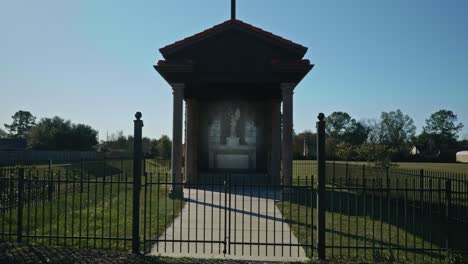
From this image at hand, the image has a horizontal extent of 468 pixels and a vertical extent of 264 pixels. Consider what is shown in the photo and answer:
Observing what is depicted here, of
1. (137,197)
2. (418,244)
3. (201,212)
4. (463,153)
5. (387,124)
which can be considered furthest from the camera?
(387,124)

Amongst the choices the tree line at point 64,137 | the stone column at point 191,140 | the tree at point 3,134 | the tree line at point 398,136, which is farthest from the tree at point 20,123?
the stone column at point 191,140

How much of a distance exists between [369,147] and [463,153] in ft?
187

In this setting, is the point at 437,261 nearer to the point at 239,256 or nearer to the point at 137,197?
the point at 239,256

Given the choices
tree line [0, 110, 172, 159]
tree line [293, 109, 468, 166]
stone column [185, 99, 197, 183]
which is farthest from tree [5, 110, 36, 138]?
stone column [185, 99, 197, 183]

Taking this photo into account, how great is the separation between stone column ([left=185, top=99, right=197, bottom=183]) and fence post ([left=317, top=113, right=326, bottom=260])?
927cm

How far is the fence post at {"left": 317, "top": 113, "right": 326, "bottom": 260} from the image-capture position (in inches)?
242

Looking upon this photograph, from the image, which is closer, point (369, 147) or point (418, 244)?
point (418, 244)

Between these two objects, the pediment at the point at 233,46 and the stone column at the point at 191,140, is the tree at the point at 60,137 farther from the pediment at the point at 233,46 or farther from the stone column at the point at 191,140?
the pediment at the point at 233,46

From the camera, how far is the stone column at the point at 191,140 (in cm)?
1540

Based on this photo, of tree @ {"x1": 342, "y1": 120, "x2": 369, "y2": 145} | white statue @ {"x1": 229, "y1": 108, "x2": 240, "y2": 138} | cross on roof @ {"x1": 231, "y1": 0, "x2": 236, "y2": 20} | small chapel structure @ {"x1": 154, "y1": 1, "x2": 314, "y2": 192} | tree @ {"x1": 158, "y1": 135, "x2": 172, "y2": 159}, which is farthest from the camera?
tree @ {"x1": 342, "y1": 120, "x2": 369, "y2": 145}

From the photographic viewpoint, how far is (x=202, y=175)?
1622 cm

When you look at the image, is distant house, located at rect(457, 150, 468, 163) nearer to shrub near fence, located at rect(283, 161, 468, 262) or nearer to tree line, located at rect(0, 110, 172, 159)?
tree line, located at rect(0, 110, 172, 159)

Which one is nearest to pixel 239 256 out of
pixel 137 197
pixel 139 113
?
pixel 137 197

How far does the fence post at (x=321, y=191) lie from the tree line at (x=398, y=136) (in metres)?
48.4
